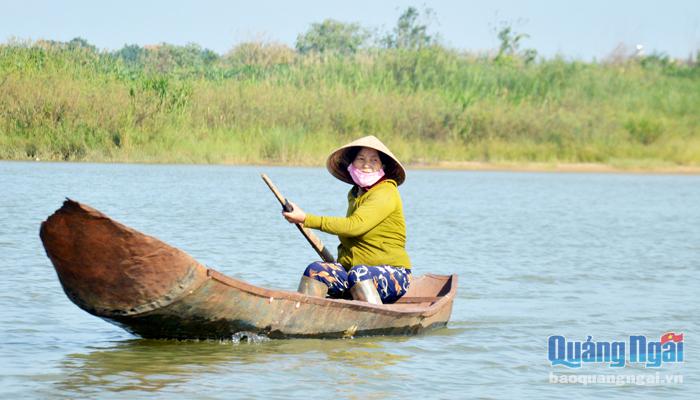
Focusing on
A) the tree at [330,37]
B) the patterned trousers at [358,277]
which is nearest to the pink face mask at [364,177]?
the patterned trousers at [358,277]

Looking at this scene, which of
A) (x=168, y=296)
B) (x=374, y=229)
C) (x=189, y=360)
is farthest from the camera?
(x=374, y=229)

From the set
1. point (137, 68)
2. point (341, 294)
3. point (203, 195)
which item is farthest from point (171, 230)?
point (137, 68)

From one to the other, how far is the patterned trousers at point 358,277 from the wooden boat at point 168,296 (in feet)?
0.46

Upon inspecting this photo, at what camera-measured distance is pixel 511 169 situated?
104ft

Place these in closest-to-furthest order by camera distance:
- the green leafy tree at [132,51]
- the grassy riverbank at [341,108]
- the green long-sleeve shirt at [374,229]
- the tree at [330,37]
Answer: the green long-sleeve shirt at [374,229]
the grassy riverbank at [341,108]
the green leafy tree at [132,51]
the tree at [330,37]

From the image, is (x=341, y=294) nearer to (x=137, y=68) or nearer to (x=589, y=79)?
(x=137, y=68)

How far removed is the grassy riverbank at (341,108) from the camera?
27297mm

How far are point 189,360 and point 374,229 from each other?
4.81 feet

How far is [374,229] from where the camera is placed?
334 inches

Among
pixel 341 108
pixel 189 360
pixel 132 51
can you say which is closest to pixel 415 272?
pixel 189 360

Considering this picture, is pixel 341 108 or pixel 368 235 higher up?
pixel 341 108

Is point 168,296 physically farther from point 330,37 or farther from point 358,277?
point 330,37

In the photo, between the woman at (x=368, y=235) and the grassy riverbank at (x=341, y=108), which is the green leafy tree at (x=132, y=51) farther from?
the woman at (x=368, y=235)

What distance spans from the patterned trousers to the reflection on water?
31 centimetres
